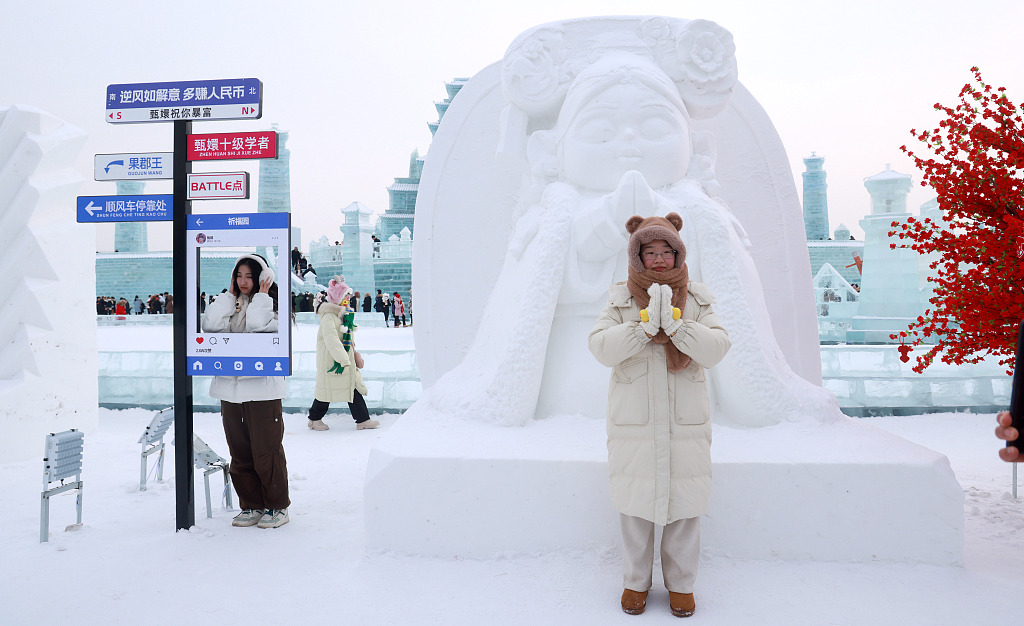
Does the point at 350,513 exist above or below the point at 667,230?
below

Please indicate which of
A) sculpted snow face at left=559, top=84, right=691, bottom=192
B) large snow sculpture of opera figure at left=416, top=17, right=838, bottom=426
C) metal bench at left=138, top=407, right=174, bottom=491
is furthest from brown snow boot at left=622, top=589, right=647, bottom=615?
metal bench at left=138, top=407, right=174, bottom=491

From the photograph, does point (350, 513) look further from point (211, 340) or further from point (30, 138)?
point (30, 138)

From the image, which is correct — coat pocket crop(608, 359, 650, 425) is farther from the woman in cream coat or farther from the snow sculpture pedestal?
the woman in cream coat

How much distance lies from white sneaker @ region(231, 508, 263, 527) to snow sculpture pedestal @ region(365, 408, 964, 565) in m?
0.90

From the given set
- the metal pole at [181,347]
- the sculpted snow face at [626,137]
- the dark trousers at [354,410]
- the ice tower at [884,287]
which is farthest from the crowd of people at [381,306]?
the sculpted snow face at [626,137]

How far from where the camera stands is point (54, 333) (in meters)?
5.38

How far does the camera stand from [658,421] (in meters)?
2.29

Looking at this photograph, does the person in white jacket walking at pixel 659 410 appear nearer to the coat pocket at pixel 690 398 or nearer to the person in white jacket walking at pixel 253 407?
the coat pocket at pixel 690 398

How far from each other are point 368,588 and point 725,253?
7.00 ft

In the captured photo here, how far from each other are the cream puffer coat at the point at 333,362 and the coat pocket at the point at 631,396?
4097mm

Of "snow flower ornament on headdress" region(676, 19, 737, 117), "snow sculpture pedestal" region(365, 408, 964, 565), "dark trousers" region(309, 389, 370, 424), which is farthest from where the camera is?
"dark trousers" region(309, 389, 370, 424)

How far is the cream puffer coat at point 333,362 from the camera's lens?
19.8 ft

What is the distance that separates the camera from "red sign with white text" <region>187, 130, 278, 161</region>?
3.22 m

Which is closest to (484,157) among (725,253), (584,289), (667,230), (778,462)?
(584,289)
